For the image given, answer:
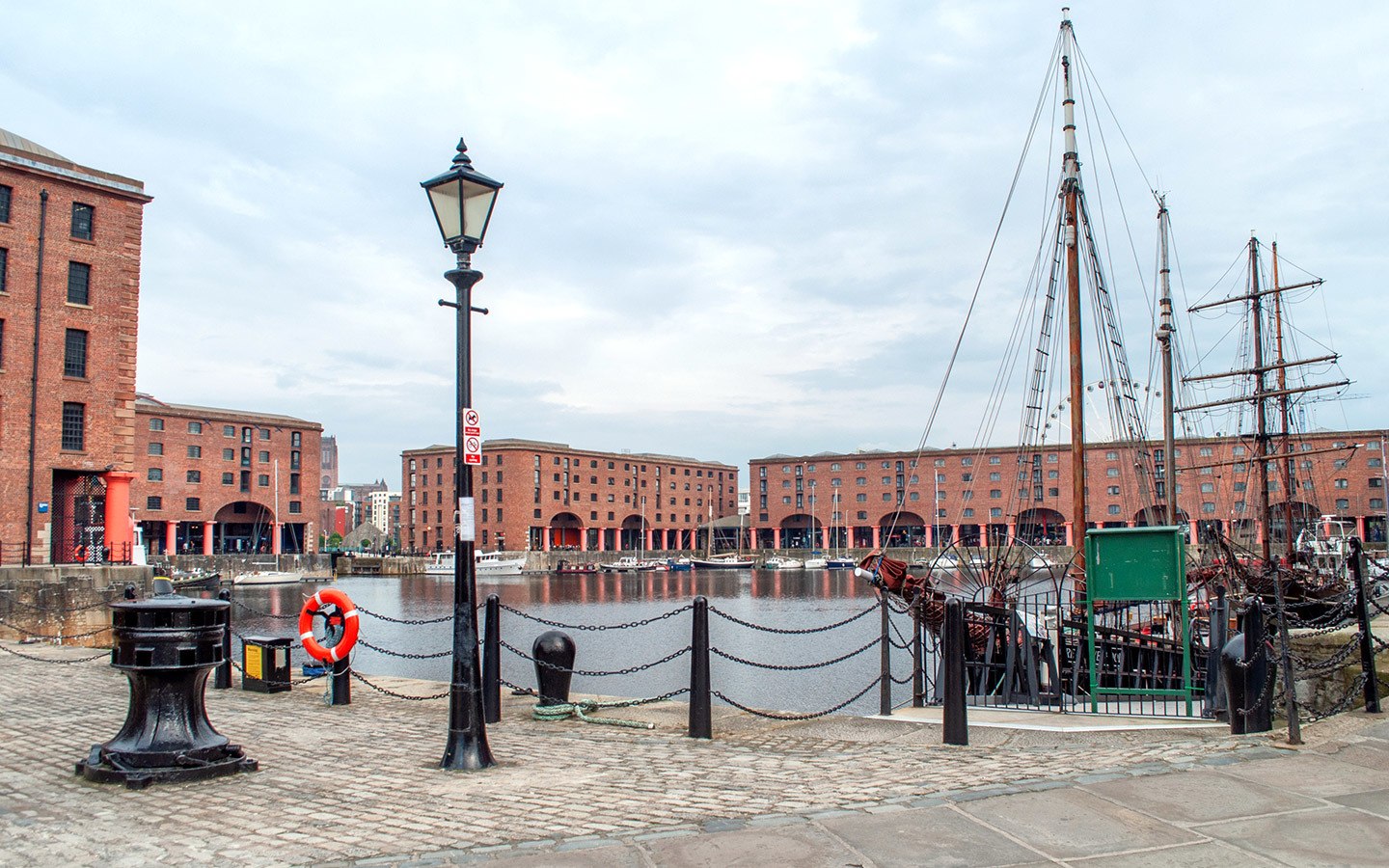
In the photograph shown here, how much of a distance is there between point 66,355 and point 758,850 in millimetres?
39180

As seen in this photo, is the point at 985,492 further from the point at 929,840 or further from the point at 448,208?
the point at 929,840

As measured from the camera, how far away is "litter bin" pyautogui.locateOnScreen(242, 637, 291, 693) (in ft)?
44.7

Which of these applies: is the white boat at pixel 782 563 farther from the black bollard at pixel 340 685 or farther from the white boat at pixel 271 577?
the black bollard at pixel 340 685

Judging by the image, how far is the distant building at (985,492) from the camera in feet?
311

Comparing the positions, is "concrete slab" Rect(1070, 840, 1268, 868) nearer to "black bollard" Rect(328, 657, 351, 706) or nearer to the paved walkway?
the paved walkway

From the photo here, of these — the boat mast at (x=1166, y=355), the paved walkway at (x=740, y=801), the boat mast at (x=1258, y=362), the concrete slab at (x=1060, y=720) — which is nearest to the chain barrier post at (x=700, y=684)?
the paved walkway at (x=740, y=801)

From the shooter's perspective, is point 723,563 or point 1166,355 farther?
point 723,563

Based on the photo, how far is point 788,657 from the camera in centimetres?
3384

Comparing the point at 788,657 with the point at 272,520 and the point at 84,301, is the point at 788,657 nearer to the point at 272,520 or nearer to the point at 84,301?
the point at 84,301

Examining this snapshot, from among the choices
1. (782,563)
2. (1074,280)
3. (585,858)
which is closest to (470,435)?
(585,858)

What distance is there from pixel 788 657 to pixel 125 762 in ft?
91.7

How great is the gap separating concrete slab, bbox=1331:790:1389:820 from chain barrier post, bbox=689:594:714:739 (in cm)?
543

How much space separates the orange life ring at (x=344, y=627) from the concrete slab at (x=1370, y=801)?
10342 mm

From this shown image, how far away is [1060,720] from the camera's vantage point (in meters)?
10.5
